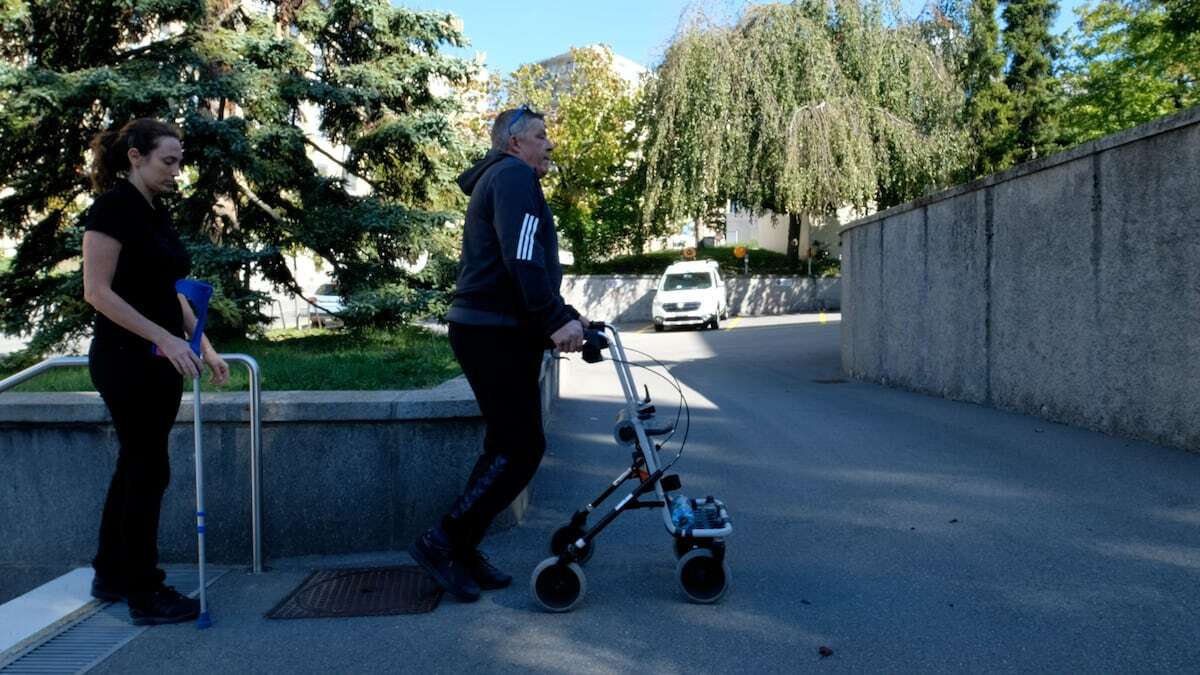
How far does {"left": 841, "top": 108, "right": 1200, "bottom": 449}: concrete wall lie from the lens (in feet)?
22.4

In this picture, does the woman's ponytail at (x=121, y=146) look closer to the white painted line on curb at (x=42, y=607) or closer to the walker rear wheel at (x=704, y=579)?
the white painted line on curb at (x=42, y=607)

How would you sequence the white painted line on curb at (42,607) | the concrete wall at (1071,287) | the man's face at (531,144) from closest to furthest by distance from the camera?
the white painted line on curb at (42,607) < the man's face at (531,144) < the concrete wall at (1071,287)

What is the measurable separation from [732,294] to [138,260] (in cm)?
→ 3405

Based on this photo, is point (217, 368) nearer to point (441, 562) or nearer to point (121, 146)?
point (121, 146)

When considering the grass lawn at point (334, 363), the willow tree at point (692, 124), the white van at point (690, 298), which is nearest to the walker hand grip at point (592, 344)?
the grass lawn at point (334, 363)

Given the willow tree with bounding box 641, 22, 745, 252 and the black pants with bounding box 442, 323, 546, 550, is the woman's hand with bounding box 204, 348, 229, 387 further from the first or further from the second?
the willow tree with bounding box 641, 22, 745, 252

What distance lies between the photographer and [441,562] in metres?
4.13

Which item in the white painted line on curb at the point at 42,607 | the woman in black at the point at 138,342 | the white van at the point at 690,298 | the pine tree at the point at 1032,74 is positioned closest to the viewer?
the woman in black at the point at 138,342

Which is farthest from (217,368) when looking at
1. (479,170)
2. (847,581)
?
(847,581)

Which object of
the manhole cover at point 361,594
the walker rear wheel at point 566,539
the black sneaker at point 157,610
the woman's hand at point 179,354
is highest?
the woman's hand at point 179,354

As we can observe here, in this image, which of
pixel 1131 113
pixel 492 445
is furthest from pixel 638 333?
pixel 492 445

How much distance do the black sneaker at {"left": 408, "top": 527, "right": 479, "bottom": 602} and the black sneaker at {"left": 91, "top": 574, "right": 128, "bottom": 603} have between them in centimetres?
126

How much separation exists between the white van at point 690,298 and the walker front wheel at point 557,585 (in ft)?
82.6

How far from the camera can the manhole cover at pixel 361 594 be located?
4.19m
